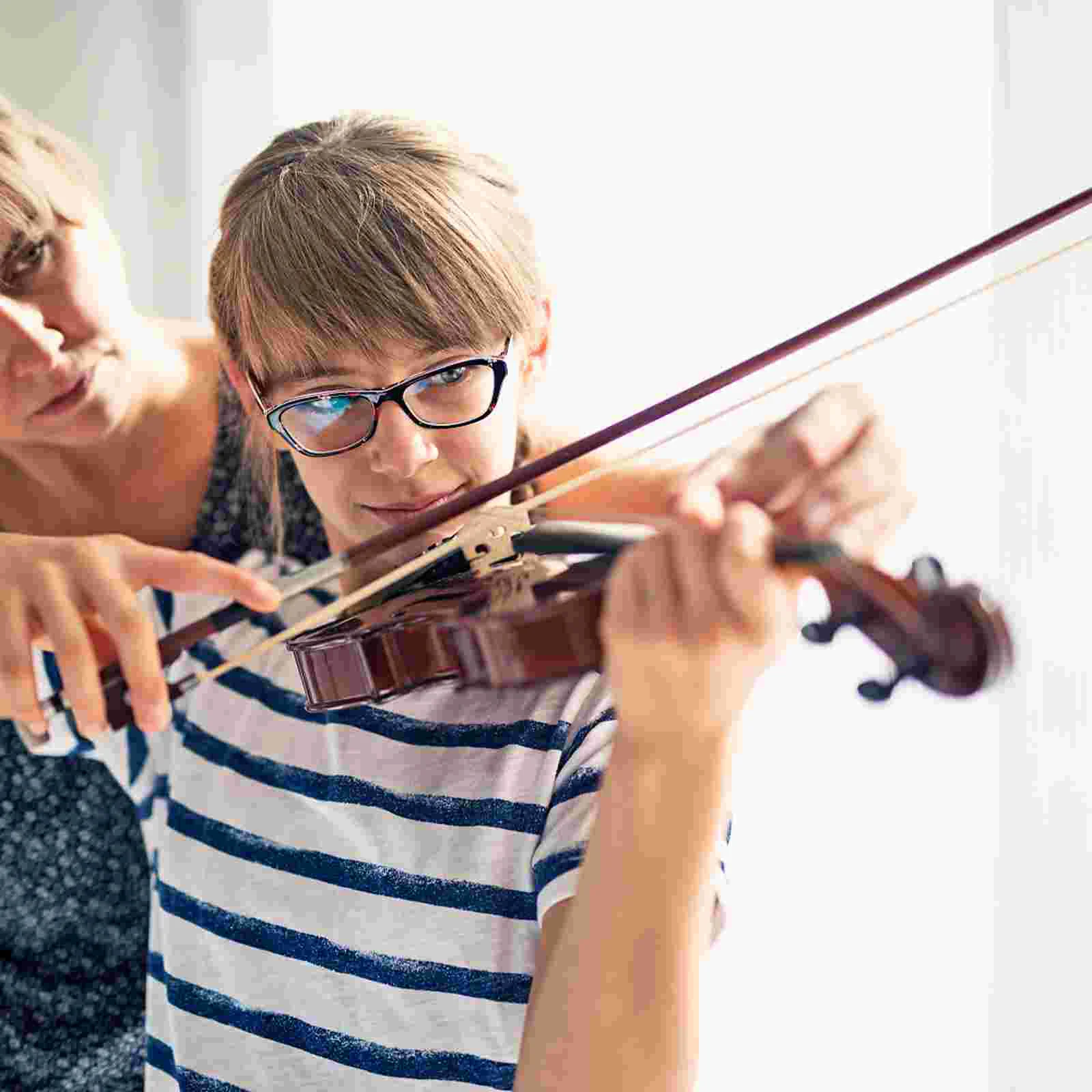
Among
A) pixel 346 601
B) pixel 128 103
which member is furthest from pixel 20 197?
pixel 128 103

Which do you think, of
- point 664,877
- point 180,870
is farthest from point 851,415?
point 180,870

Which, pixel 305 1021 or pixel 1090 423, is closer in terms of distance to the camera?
pixel 305 1021

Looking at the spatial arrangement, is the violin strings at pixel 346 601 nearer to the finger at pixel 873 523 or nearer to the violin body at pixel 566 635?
the violin body at pixel 566 635

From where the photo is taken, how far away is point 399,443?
0.71m

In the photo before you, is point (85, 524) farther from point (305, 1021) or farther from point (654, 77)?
point (654, 77)

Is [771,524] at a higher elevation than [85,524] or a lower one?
lower

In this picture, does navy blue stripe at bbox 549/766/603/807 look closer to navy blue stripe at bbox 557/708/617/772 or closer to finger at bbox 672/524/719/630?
navy blue stripe at bbox 557/708/617/772

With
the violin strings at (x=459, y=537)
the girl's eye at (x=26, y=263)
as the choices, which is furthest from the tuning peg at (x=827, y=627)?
the girl's eye at (x=26, y=263)

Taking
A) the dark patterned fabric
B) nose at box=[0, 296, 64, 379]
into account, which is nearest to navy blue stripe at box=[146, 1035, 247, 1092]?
the dark patterned fabric

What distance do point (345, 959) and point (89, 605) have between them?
30cm

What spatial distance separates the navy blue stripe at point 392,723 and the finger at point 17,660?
0.23 metres

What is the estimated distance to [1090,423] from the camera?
95 cm

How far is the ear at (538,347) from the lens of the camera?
0.78 metres

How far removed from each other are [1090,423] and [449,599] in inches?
21.4
